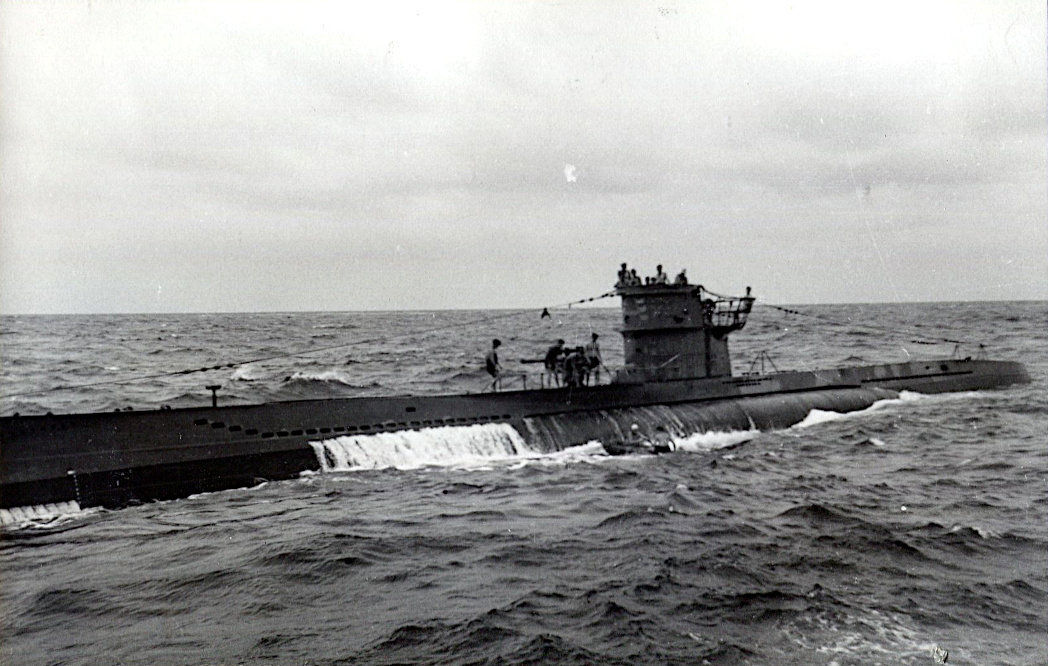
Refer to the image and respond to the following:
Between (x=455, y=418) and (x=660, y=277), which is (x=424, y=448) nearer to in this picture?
(x=455, y=418)

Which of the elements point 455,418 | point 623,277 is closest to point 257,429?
point 455,418

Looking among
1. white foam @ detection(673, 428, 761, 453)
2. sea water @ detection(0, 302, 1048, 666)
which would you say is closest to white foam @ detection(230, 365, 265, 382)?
sea water @ detection(0, 302, 1048, 666)

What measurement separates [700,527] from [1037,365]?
31.3 metres

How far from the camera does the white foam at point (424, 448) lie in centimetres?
1462

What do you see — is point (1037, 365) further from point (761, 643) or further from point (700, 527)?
point (761, 643)

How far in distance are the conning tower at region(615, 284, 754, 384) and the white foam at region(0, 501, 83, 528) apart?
39.8 ft

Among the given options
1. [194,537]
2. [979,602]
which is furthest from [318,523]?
[979,602]

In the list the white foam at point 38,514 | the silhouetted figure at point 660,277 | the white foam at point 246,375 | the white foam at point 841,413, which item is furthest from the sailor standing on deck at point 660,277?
the white foam at point 246,375

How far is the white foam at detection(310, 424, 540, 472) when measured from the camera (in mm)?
14617

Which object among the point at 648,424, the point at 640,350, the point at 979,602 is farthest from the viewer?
the point at 640,350

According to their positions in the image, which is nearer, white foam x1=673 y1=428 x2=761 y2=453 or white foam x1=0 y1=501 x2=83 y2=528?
white foam x1=0 y1=501 x2=83 y2=528

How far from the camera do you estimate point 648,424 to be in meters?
18.3

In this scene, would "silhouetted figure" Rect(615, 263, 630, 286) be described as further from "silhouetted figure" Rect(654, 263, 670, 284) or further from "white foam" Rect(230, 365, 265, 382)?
"white foam" Rect(230, 365, 265, 382)

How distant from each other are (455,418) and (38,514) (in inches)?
291
